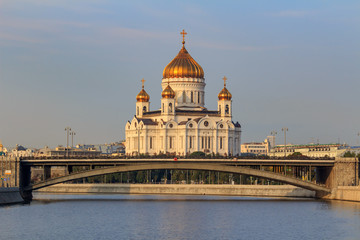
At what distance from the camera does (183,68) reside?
169 metres

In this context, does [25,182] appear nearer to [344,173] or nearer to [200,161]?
[200,161]

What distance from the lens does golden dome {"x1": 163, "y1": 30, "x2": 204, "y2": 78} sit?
16900cm

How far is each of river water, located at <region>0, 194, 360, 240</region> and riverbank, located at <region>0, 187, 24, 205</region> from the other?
1743 mm

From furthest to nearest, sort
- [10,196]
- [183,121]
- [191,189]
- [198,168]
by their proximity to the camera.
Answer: [183,121] < [191,189] < [198,168] < [10,196]

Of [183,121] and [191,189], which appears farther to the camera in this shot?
[183,121]

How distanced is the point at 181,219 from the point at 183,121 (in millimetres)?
86990

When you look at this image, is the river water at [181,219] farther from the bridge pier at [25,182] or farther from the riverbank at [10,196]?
the riverbank at [10,196]

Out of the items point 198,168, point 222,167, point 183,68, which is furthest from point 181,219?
point 183,68

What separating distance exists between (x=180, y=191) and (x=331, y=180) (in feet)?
77.0

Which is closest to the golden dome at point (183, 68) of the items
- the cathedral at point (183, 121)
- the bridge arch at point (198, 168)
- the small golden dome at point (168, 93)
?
the cathedral at point (183, 121)

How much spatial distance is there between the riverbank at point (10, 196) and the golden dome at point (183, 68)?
250ft

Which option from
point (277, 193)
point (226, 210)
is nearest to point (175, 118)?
point (277, 193)

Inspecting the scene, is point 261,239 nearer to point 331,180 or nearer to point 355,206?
point 355,206

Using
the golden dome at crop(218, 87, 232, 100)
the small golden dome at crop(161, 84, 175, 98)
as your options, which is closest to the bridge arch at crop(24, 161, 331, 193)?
the small golden dome at crop(161, 84, 175, 98)
